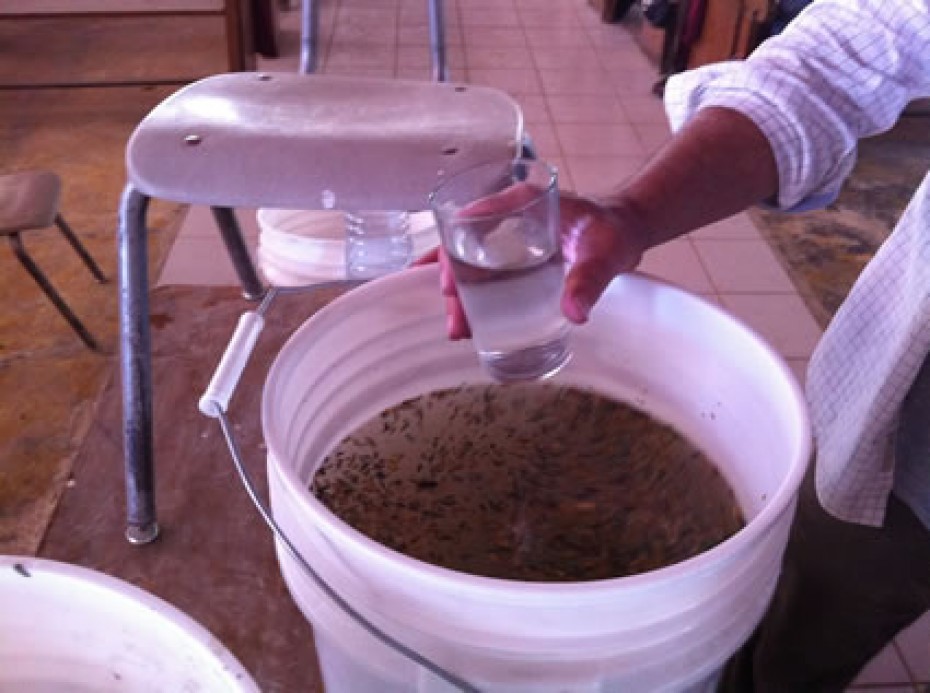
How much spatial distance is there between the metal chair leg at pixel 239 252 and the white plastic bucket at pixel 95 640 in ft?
2.46

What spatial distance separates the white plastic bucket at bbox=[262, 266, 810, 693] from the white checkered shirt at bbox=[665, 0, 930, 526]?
0.51ft

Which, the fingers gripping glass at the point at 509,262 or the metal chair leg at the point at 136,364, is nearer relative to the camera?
the fingers gripping glass at the point at 509,262

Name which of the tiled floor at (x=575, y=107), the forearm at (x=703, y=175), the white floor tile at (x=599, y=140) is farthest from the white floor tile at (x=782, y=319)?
the forearm at (x=703, y=175)

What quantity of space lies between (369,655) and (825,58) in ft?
1.53

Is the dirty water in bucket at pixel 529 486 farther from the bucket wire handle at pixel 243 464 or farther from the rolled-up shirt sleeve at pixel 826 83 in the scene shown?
the rolled-up shirt sleeve at pixel 826 83

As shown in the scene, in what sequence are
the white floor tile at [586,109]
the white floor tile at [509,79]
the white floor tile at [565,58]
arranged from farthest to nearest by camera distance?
the white floor tile at [565,58]
the white floor tile at [509,79]
the white floor tile at [586,109]

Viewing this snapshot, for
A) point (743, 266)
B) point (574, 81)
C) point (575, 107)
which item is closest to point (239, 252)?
point (743, 266)

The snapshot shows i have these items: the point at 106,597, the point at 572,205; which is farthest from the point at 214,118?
the point at 106,597

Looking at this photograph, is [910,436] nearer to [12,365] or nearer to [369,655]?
[369,655]

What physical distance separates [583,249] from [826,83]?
0.22 m

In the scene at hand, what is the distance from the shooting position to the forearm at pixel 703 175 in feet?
1.79

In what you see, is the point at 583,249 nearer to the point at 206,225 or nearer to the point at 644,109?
the point at 206,225

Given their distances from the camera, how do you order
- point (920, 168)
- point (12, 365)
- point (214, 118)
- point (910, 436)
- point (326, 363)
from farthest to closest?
point (920, 168)
point (12, 365)
point (214, 118)
point (910, 436)
point (326, 363)

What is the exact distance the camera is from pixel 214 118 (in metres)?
0.81
